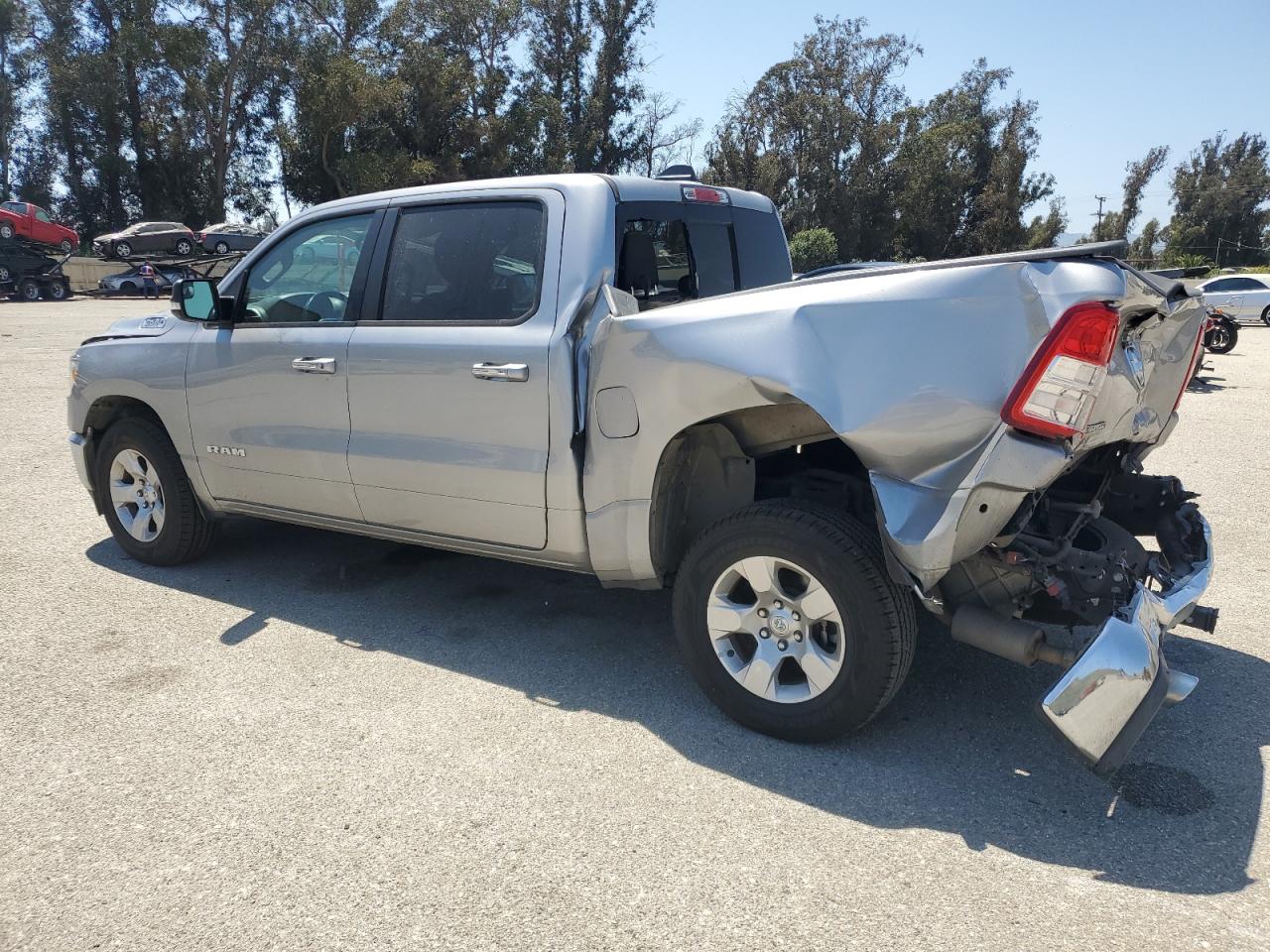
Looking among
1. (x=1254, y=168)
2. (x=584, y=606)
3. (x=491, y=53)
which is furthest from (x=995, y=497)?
(x=1254, y=168)

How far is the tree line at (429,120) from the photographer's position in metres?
45.2

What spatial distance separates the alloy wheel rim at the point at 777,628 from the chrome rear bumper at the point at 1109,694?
73 centimetres

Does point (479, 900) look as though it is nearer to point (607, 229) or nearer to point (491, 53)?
point (607, 229)

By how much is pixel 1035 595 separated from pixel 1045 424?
82 centimetres

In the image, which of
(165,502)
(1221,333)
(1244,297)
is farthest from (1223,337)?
(165,502)

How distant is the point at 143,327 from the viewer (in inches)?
202

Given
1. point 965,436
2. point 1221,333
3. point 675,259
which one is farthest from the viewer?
point 1221,333

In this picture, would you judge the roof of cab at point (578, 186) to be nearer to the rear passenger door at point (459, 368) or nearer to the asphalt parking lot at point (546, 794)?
the rear passenger door at point (459, 368)

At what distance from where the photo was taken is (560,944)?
2381mm

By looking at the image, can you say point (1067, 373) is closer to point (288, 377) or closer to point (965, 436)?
point (965, 436)

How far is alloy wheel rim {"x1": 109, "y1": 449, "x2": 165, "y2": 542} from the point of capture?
5.16 m

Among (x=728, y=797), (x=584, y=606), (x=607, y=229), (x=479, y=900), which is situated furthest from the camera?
(x=584, y=606)

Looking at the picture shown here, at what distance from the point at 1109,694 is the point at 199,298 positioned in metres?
4.30

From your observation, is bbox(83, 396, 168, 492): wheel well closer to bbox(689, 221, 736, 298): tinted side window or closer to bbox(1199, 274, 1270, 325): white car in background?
bbox(689, 221, 736, 298): tinted side window
